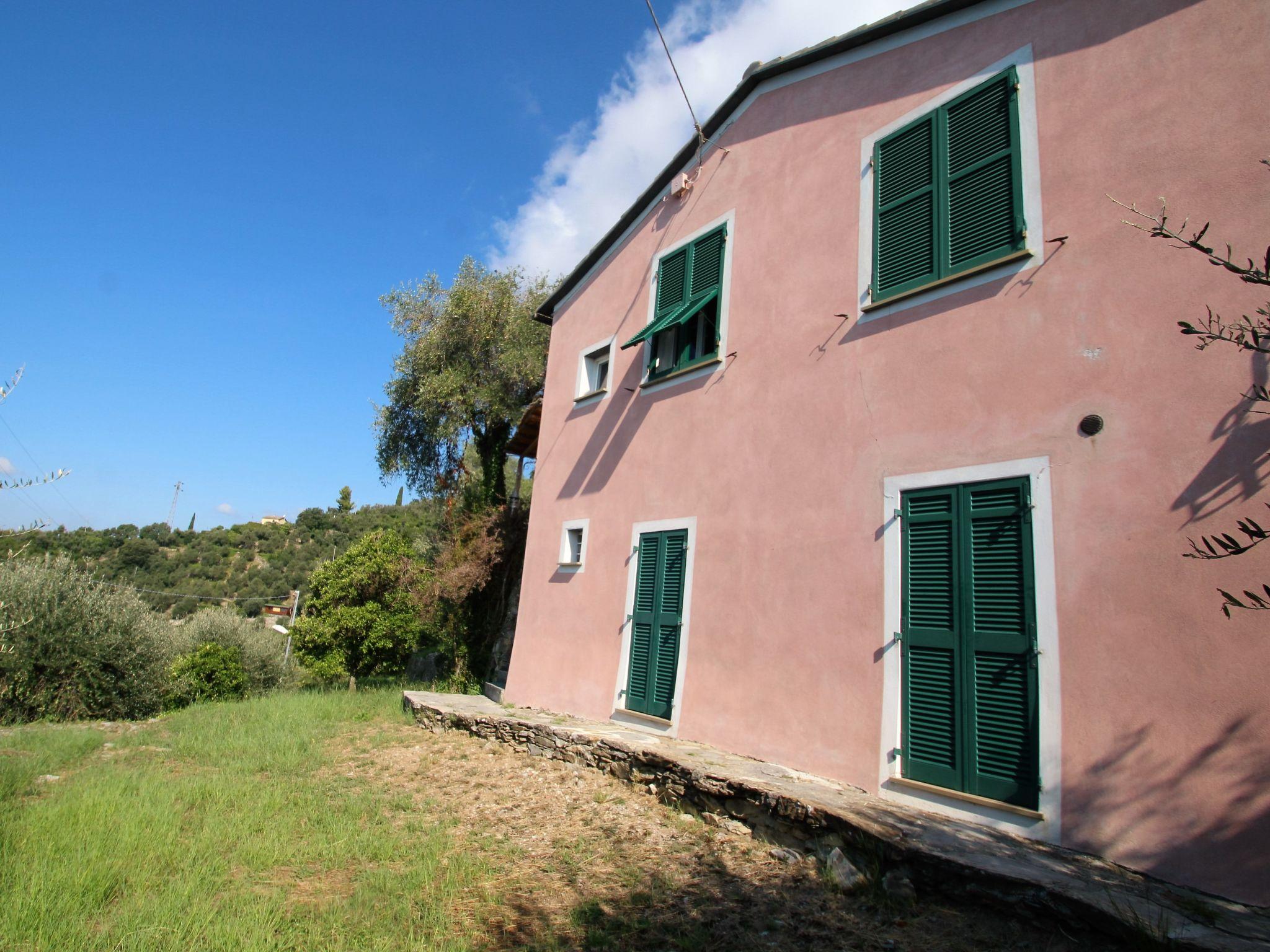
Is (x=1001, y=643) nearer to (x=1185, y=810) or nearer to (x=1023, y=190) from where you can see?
(x=1185, y=810)

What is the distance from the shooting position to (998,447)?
5.19m

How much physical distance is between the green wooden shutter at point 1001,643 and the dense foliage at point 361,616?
13494 millimetres

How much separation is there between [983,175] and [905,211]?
695 mm

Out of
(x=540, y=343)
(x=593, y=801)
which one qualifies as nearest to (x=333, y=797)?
(x=593, y=801)

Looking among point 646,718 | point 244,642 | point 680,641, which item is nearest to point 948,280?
point 680,641

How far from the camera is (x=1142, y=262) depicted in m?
4.70

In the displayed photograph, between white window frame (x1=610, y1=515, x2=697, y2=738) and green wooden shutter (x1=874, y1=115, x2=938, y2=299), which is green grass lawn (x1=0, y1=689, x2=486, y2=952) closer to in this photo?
white window frame (x1=610, y1=515, x2=697, y2=738)

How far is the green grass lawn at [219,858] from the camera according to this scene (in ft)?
12.7

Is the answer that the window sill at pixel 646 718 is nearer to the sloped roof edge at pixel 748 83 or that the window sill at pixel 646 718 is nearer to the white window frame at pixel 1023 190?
the white window frame at pixel 1023 190

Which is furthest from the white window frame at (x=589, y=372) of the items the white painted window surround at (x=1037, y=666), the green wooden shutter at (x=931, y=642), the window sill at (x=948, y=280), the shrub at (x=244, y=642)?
the shrub at (x=244, y=642)

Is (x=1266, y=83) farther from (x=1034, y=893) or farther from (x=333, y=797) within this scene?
(x=333, y=797)

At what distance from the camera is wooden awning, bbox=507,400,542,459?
1331 cm

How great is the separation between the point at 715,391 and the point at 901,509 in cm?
286

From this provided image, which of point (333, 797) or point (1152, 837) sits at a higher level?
point (1152, 837)
